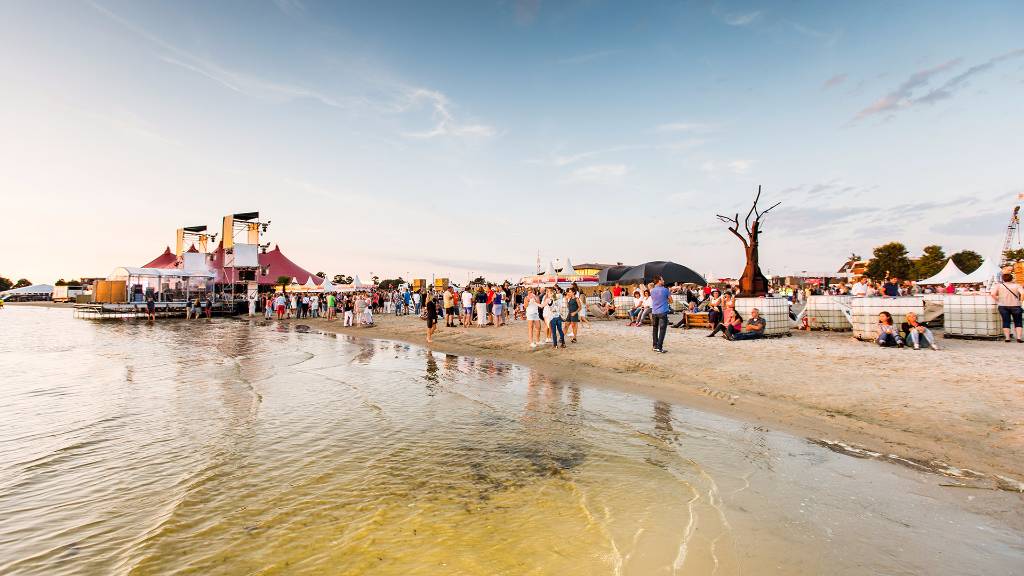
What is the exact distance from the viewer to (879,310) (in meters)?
11.5

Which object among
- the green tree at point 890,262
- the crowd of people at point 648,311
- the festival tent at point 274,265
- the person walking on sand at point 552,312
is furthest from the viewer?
the green tree at point 890,262

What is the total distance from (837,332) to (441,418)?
13.5 metres

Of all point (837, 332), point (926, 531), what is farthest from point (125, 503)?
point (837, 332)

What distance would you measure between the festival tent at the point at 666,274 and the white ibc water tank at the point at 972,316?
395 inches

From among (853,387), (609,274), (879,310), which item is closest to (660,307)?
(853,387)

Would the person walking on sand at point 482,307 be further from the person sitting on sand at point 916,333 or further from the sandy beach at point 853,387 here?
the person sitting on sand at point 916,333

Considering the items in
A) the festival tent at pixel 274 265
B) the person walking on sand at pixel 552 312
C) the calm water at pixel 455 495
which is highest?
the festival tent at pixel 274 265

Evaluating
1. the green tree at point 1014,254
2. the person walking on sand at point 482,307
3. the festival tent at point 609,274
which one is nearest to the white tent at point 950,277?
the festival tent at point 609,274

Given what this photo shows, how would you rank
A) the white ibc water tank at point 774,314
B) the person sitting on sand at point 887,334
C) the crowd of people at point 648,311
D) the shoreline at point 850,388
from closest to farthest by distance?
the shoreline at point 850,388
the person sitting on sand at point 887,334
the crowd of people at point 648,311
the white ibc water tank at point 774,314

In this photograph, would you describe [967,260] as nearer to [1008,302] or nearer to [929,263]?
[929,263]

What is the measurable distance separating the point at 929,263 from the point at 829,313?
66.8 meters

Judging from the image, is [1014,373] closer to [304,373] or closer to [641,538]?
[641,538]

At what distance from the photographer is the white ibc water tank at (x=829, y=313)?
1412 centimetres

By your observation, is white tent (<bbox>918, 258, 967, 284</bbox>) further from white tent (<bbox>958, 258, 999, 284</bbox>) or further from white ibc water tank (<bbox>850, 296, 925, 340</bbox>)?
white ibc water tank (<bbox>850, 296, 925, 340</bbox>)
